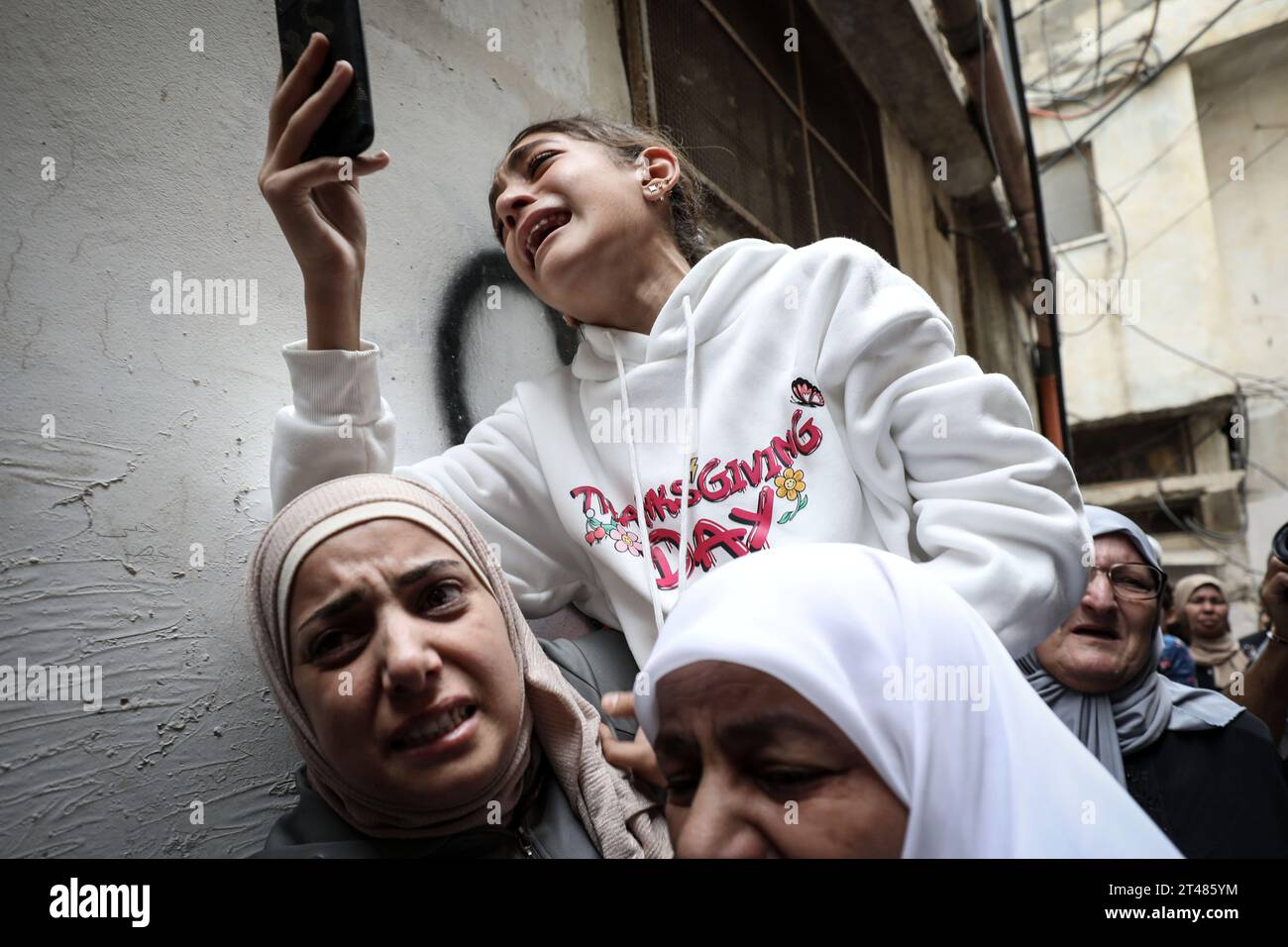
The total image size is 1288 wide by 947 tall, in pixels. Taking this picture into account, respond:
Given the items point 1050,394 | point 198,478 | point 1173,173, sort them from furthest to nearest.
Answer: point 1050,394, point 1173,173, point 198,478

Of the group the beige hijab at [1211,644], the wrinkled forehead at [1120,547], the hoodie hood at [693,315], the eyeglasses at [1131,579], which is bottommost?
the beige hijab at [1211,644]

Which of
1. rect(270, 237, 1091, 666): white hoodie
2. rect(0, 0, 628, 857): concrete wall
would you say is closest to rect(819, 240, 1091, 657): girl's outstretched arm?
rect(270, 237, 1091, 666): white hoodie

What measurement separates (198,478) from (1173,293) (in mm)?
1905

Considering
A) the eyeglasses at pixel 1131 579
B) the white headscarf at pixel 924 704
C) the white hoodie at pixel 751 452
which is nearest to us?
the white headscarf at pixel 924 704

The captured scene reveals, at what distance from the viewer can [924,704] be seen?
0.72m

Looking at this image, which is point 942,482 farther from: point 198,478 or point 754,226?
point 754,226

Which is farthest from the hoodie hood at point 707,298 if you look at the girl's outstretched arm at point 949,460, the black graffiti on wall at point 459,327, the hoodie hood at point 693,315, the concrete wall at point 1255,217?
the concrete wall at point 1255,217

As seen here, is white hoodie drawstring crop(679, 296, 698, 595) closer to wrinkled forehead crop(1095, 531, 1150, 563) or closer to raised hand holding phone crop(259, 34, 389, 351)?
raised hand holding phone crop(259, 34, 389, 351)

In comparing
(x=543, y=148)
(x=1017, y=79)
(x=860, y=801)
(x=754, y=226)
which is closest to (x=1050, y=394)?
(x=1017, y=79)

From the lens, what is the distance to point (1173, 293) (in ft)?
5.92

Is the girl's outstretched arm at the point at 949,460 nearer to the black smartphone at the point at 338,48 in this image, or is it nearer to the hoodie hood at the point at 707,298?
the hoodie hood at the point at 707,298

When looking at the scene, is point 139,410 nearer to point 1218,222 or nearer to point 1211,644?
point 1218,222

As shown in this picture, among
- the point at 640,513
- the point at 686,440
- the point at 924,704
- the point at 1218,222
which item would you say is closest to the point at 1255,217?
the point at 1218,222

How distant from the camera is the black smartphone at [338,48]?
997 millimetres
